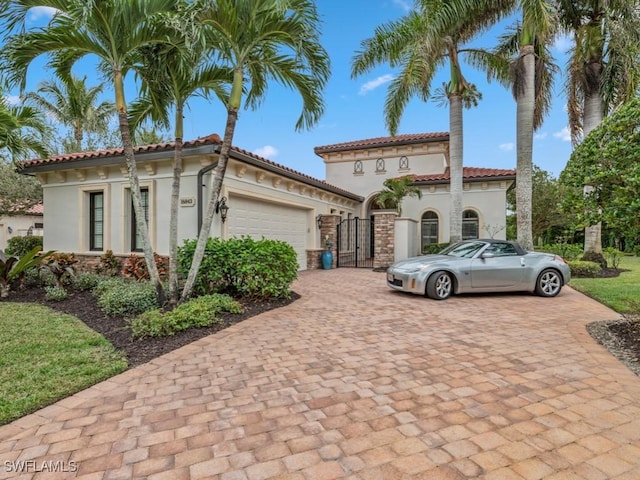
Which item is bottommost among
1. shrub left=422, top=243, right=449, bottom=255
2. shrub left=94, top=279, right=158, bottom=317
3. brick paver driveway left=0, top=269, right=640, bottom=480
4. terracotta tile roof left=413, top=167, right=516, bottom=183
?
brick paver driveway left=0, top=269, right=640, bottom=480

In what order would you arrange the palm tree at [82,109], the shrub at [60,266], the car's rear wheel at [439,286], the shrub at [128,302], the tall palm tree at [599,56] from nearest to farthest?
the shrub at [128,302], the car's rear wheel at [439,286], the shrub at [60,266], the tall palm tree at [599,56], the palm tree at [82,109]

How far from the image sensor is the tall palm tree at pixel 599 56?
37.2 ft

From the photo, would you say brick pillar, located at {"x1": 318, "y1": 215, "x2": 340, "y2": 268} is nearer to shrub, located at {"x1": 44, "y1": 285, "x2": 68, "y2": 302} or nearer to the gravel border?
shrub, located at {"x1": 44, "y1": 285, "x2": 68, "y2": 302}

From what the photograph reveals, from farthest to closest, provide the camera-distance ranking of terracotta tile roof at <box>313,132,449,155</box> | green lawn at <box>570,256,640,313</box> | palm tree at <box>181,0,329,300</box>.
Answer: terracotta tile roof at <box>313,132,449,155</box> → green lawn at <box>570,256,640,313</box> → palm tree at <box>181,0,329,300</box>

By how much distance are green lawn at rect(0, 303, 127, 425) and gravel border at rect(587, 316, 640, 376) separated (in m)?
5.88

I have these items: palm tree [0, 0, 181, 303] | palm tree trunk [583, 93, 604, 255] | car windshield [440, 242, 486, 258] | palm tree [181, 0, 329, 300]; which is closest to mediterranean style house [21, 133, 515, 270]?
palm tree [181, 0, 329, 300]

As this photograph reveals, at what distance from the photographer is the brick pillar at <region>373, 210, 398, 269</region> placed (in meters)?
13.8

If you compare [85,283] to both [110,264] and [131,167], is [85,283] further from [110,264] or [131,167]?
[131,167]

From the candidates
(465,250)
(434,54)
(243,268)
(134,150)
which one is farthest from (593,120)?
(134,150)

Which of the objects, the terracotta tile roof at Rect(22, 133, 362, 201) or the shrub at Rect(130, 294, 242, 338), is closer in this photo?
the shrub at Rect(130, 294, 242, 338)

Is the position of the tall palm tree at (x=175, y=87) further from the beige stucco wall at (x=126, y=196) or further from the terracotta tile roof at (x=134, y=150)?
the beige stucco wall at (x=126, y=196)

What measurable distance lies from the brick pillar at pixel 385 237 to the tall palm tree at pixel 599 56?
7141 mm

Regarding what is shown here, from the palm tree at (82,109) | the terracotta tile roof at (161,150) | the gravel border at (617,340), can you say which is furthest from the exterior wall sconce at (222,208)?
the palm tree at (82,109)

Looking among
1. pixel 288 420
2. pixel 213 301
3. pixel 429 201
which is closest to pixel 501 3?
pixel 429 201
